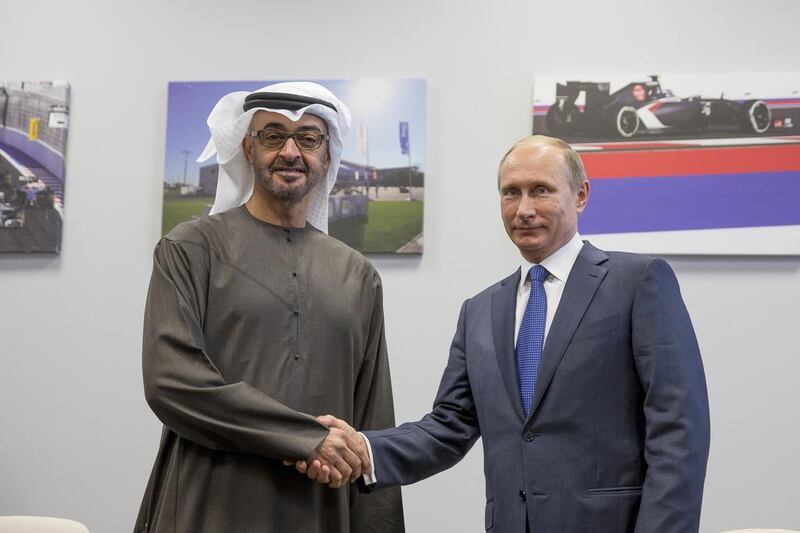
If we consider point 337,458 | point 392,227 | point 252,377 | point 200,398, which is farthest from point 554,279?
point 392,227

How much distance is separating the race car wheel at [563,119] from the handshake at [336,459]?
1719mm

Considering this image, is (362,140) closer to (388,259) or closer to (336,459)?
(388,259)

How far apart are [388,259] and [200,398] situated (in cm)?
156

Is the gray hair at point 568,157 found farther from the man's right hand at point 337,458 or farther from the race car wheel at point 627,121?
the race car wheel at point 627,121

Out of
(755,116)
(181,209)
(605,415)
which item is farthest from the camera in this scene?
(181,209)

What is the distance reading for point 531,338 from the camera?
2.20m

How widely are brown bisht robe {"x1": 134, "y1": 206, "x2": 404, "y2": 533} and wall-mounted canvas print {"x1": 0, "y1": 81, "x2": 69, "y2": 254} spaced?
1.63 metres

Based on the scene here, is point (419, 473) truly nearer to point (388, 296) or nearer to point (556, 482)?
point (556, 482)

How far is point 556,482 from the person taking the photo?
80.3 inches

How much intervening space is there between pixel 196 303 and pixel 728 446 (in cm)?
214

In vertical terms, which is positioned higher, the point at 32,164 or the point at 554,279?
the point at 32,164

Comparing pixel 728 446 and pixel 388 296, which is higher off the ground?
pixel 388 296

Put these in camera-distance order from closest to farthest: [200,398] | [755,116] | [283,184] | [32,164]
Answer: [200,398]
[283,184]
[755,116]
[32,164]

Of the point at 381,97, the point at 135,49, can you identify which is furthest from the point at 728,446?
the point at 135,49
